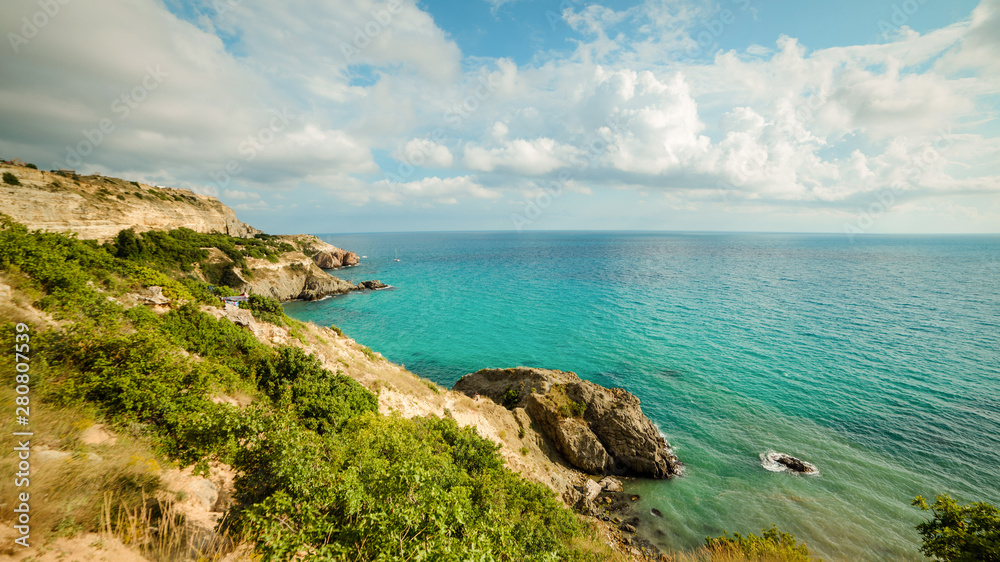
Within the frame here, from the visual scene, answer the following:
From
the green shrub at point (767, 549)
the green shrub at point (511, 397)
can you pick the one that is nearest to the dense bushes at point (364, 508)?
the green shrub at point (767, 549)

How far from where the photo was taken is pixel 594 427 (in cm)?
2589

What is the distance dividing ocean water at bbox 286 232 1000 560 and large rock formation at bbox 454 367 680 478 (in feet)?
5.81

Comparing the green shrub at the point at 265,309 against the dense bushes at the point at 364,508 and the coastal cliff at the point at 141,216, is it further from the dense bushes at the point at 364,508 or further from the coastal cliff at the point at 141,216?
the dense bushes at the point at 364,508

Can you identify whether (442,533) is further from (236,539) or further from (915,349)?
(915,349)

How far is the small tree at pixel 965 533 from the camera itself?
30.2 ft

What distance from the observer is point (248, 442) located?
30.4 ft

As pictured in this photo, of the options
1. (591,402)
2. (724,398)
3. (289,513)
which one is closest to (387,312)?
(591,402)

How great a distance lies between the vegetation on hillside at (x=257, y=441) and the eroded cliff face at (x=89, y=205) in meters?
13.8

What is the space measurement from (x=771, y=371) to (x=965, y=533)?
110ft

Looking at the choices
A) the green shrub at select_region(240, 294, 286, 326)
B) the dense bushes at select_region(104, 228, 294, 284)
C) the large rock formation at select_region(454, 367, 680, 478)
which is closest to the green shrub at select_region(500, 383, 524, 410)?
the large rock formation at select_region(454, 367, 680, 478)

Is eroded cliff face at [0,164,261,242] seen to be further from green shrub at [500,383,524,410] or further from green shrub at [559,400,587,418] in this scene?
green shrub at [559,400,587,418]

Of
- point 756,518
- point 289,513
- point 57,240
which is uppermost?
point 57,240

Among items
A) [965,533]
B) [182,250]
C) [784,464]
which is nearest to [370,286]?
[182,250]

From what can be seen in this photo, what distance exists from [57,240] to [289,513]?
69.1 feet
